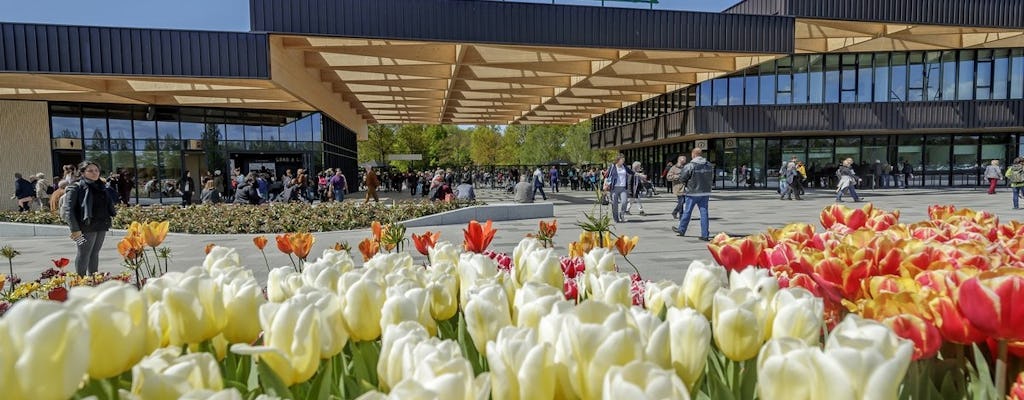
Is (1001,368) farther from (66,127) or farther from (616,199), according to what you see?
(66,127)

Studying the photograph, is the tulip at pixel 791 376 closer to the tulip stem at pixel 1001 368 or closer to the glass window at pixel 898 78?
the tulip stem at pixel 1001 368

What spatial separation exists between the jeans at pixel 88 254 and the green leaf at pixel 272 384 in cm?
748

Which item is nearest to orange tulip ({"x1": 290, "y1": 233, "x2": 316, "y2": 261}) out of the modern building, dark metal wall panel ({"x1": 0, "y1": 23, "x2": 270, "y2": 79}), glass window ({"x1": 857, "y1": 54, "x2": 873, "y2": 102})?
the modern building

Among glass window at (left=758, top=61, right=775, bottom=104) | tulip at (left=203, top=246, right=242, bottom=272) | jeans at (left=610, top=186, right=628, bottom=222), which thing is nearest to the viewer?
tulip at (left=203, top=246, right=242, bottom=272)

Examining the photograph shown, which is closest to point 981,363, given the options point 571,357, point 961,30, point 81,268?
point 571,357

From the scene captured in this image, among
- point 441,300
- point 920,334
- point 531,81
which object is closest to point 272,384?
point 441,300

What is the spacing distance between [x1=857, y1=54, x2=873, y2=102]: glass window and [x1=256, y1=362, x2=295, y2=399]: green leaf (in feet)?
104

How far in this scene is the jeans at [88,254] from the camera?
696cm

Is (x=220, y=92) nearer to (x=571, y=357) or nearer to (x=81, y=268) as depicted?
(x=81, y=268)

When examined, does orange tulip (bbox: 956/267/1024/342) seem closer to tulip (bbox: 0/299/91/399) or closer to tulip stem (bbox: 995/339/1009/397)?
tulip stem (bbox: 995/339/1009/397)

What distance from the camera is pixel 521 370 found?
0.77m

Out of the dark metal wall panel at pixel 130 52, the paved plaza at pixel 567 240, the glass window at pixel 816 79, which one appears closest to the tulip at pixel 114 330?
the paved plaza at pixel 567 240

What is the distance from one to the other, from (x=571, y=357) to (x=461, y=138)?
90.2 m

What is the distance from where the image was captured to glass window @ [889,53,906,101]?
2755 cm
